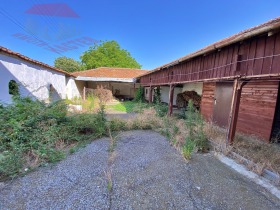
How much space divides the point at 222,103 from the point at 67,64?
31.7m

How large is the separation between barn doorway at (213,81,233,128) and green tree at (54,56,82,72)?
30.6 meters

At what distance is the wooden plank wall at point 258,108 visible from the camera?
15.9 feet

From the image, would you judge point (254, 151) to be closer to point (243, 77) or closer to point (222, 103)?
point (243, 77)

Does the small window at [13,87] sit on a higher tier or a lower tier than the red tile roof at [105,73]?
lower

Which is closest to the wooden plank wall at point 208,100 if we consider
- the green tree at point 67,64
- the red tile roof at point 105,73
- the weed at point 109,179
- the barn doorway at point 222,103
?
the barn doorway at point 222,103

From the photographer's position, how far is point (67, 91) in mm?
13352

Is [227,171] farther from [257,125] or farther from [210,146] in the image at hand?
[257,125]

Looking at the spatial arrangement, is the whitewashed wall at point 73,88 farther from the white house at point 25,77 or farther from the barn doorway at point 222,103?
the barn doorway at point 222,103

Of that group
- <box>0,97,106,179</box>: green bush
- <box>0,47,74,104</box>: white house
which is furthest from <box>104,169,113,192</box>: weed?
<box>0,47,74,104</box>: white house

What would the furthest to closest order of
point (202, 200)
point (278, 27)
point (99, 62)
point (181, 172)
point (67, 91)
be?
1. point (99, 62)
2. point (67, 91)
3. point (181, 172)
4. point (278, 27)
5. point (202, 200)

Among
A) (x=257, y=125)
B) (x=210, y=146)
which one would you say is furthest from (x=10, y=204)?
(x=257, y=125)

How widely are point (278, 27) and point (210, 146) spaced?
3107mm

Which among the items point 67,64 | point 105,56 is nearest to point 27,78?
point 105,56

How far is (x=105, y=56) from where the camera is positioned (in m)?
29.1
